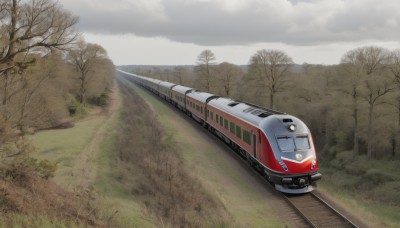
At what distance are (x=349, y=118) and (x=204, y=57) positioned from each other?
34.0 metres

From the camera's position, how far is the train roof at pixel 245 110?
769 inches

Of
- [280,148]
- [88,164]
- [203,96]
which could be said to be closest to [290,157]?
[280,148]

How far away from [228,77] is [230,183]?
44.5 meters

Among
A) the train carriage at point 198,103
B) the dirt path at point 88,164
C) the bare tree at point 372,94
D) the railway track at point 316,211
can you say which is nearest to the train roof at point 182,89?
the train carriage at point 198,103

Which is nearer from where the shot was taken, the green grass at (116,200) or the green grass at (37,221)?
the green grass at (37,221)

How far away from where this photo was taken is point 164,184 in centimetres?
1945

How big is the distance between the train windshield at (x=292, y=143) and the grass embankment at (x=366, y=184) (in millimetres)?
2960

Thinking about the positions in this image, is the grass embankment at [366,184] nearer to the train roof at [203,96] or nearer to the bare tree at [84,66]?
the train roof at [203,96]

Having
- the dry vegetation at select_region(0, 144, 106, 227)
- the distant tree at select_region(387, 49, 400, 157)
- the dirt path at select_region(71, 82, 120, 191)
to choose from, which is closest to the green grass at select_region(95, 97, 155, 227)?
the dirt path at select_region(71, 82, 120, 191)

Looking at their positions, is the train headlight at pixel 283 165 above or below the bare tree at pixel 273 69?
below

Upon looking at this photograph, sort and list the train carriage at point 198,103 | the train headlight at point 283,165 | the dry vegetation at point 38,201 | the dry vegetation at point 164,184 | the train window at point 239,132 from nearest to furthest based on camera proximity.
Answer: the dry vegetation at point 38,201 → the dry vegetation at point 164,184 → the train headlight at point 283,165 → the train window at point 239,132 → the train carriage at point 198,103

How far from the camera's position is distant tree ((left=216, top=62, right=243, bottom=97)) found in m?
62.2

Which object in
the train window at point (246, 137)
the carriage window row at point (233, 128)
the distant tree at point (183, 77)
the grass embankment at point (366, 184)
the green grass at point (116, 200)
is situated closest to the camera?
the green grass at point (116, 200)

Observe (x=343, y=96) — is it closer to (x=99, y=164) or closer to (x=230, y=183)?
(x=230, y=183)
